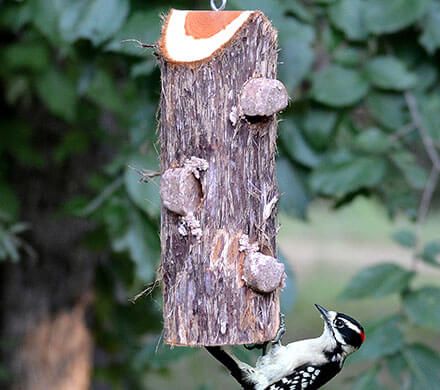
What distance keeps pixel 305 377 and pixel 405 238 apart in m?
0.91


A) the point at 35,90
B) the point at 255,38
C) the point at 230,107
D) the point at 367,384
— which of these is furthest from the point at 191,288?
the point at 35,90

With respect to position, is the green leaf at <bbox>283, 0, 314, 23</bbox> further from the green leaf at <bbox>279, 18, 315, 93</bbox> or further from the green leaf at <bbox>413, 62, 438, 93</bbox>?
the green leaf at <bbox>413, 62, 438, 93</bbox>

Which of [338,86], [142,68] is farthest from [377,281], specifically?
[142,68]

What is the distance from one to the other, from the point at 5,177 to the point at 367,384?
2382 millimetres

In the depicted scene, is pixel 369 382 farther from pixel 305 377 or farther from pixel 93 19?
pixel 93 19

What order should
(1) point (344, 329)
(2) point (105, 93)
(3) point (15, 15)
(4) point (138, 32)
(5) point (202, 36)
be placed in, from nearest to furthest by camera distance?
(5) point (202, 36), (1) point (344, 329), (4) point (138, 32), (3) point (15, 15), (2) point (105, 93)

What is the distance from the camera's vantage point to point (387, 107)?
420 cm

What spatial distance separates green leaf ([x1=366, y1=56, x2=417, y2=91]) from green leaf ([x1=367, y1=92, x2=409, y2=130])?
2.6 inches

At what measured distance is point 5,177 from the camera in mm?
5352

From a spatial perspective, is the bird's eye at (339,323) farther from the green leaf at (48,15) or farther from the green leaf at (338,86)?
the green leaf at (48,15)

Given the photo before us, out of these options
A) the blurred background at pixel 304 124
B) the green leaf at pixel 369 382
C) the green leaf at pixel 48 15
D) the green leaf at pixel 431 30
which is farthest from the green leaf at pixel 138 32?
the green leaf at pixel 369 382

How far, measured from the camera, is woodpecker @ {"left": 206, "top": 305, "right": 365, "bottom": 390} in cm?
318

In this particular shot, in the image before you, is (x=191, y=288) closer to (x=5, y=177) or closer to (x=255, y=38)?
(x=255, y=38)

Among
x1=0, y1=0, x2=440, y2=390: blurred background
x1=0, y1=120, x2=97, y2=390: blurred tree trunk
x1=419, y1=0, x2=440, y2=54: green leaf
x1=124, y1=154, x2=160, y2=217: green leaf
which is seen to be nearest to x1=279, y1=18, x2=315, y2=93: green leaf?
x1=0, y1=0, x2=440, y2=390: blurred background
